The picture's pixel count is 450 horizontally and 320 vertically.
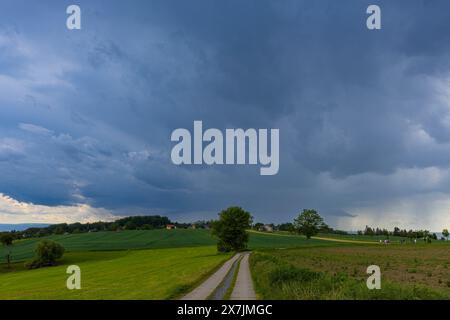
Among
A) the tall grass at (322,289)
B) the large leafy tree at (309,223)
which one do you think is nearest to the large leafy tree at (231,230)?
the large leafy tree at (309,223)

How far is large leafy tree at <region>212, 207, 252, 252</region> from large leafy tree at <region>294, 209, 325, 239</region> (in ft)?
139

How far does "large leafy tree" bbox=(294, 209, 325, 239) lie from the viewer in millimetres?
149250

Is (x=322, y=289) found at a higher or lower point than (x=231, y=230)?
higher

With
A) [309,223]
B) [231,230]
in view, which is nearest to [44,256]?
[231,230]

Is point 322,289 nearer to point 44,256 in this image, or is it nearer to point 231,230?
point 231,230

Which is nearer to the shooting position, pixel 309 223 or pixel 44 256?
pixel 44 256

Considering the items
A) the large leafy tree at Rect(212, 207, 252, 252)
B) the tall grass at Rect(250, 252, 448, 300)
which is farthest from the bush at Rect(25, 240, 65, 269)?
the tall grass at Rect(250, 252, 448, 300)

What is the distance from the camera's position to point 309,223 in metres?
150

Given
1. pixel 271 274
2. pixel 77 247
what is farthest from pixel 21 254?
pixel 271 274

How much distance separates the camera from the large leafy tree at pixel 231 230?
11131cm

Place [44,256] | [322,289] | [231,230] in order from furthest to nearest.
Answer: [231,230] → [44,256] → [322,289]

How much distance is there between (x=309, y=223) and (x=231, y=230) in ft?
Result: 163

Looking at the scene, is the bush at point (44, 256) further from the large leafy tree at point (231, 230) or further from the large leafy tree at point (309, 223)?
the large leafy tree at point (309, 223)
